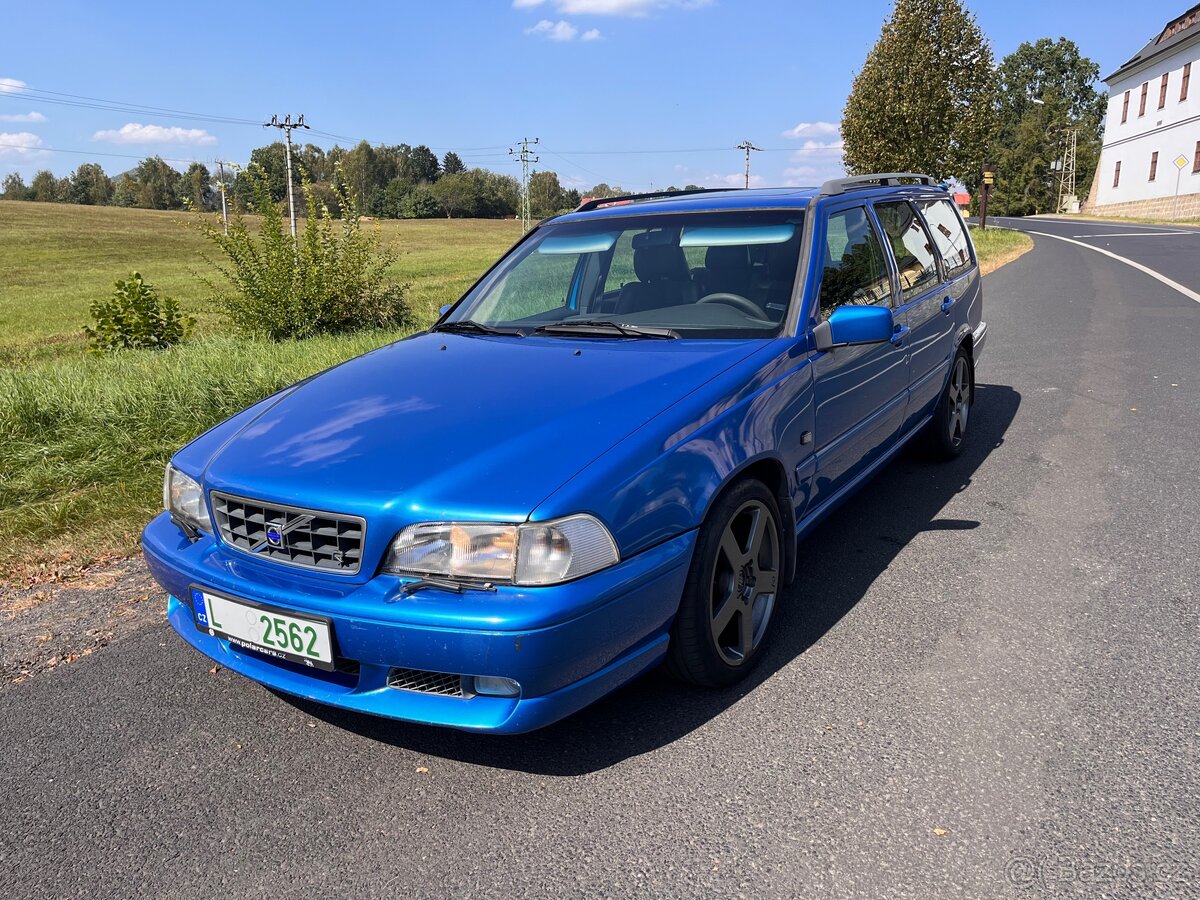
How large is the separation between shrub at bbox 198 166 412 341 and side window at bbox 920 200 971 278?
6729 millimetres

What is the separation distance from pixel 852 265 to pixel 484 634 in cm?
258

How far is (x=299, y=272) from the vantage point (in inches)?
399

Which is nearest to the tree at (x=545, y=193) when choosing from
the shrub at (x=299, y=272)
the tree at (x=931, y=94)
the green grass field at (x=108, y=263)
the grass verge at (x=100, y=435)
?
the green grass field at (x=108, y=263)

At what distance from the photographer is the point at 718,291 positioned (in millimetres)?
3725

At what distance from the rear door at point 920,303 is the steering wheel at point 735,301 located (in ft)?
3.91

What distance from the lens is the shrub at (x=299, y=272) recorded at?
9742 millimetres

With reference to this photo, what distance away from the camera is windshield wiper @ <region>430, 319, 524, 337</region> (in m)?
3.88

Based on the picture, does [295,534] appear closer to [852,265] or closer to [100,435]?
[852,265]

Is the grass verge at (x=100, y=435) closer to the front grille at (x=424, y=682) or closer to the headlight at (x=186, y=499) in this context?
the headlight at (x=186, y=499)

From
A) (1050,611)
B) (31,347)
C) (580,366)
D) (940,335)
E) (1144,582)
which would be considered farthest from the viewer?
(31,347)

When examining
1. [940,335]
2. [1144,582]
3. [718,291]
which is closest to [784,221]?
[718,291]

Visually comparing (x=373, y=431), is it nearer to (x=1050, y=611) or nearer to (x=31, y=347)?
(x=1050, y=611)

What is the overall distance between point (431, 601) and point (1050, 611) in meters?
2.45

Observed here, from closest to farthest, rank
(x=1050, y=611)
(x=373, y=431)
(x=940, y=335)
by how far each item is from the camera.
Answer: (x=373, y=431)
(x=1050, y=611)
(x=940, y=335)
